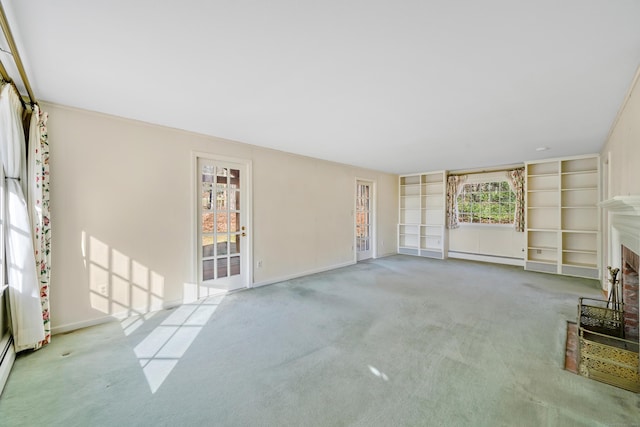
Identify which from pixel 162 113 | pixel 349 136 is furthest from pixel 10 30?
pixel 349 136

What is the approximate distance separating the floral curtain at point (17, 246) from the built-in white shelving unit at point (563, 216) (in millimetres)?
7577

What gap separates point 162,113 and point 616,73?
4.15 meters

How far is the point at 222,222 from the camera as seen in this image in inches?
150

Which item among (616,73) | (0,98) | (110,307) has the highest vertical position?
(616,73)

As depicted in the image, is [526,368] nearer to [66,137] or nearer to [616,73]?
[616,73]

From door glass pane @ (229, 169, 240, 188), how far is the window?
5629 mm

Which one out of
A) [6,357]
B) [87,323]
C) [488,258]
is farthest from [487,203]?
[6,357]

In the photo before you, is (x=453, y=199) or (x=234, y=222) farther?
(x=453, y=199)

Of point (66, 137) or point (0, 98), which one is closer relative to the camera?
point (0, 98)

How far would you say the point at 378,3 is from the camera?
4.30 ft

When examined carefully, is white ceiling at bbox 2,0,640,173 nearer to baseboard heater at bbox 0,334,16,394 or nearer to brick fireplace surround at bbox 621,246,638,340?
brick fireplace surround at bbox 621,246,638,340

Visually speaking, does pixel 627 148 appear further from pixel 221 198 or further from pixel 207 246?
pixel 207 246

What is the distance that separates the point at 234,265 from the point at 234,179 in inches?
53.7

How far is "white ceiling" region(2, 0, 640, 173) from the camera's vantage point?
138 centimetres
